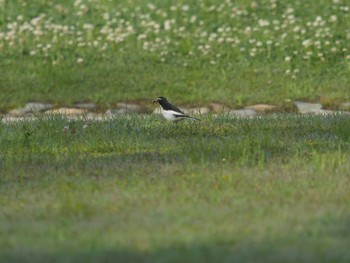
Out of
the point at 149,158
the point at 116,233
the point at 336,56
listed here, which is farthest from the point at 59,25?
the point at 116,233

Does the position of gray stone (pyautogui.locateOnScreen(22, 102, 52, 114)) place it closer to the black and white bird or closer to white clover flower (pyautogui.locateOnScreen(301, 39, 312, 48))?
white clover flower (pyautogui.locateOnScreen(301, 39, 312, 48))

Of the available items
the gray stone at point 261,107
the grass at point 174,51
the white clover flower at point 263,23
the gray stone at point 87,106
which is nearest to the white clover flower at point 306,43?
the grass at point 174,51

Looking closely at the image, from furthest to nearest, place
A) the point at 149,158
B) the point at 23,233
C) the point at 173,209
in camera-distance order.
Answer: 1. the point at 149,158
2. the point at 173,209
3. the point at 23,233

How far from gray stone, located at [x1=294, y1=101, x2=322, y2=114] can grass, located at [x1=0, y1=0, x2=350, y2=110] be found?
262mm

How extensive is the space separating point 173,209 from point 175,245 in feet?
3.32

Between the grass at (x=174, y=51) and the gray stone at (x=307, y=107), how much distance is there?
0.26 meters

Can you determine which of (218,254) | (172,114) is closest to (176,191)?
(218,254)

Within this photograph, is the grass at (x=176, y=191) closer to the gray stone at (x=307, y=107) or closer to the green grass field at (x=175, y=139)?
the green grass field at (x=175, y=139)

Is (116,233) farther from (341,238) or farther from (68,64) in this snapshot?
(68,64)

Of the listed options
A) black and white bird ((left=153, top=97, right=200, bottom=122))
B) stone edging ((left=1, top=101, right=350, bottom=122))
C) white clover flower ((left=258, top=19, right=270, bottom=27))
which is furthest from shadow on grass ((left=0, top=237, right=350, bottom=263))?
white clover flower ((left=258, top=19, right=270, bottom=27))

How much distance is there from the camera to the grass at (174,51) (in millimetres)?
17047

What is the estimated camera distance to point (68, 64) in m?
18.3

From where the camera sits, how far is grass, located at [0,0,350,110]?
671 inches

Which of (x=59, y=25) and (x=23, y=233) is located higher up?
(x=59, y=25)
